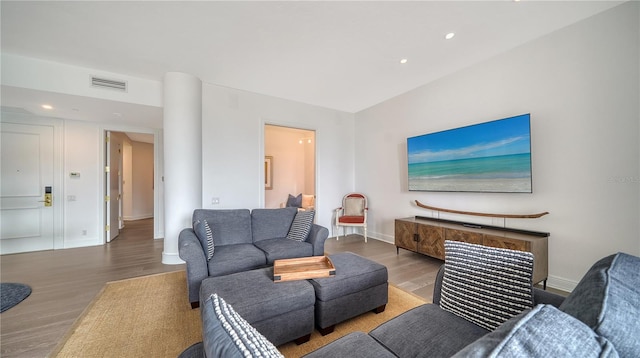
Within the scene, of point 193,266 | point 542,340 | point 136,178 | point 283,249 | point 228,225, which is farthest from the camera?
point 136,178

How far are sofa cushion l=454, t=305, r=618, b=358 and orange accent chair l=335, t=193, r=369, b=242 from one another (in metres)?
4.23

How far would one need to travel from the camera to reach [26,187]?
3998 mm

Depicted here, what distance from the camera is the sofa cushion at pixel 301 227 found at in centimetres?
317

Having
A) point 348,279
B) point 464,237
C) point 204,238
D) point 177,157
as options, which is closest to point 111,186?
point 177,157

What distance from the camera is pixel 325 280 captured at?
1.87 metres

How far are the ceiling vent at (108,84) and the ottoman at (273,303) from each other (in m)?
3.29

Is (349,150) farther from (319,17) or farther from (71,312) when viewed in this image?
(71,312)

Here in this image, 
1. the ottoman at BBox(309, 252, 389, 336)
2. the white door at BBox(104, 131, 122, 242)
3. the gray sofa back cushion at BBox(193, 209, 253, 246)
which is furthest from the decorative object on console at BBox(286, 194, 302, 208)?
the ottoman at BBox(309, 252, 389, 336)

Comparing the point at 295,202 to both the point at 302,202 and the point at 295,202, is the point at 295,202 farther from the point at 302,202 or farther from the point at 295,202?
the point at 302,202

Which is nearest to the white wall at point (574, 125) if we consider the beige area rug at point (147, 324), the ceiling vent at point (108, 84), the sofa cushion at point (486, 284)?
the beige area rug at point (147, 324)

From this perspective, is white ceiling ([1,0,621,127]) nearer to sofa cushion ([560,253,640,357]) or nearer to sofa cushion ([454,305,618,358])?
sofa cushion ([560,253,640,357])

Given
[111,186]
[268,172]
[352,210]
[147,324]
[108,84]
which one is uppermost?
[108,84]

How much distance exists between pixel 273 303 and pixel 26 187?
5.32 metres

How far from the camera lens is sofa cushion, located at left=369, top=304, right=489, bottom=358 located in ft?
3.58
